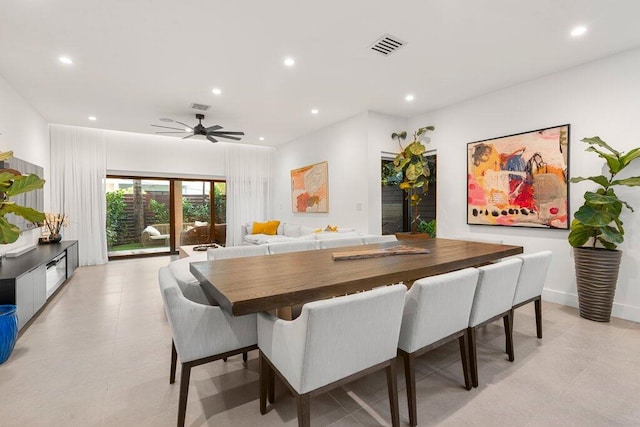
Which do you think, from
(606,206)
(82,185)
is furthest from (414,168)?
(82,185)

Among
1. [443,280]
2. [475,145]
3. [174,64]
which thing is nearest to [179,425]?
[443,280]

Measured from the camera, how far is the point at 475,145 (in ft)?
14.6

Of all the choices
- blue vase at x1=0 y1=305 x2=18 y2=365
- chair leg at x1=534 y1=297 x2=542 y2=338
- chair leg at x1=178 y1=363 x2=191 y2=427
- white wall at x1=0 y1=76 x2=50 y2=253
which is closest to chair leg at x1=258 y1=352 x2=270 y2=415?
chair leg at x1=178 y1=363 x2=191 y2=427

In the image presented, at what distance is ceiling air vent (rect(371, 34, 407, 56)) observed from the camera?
2.92m

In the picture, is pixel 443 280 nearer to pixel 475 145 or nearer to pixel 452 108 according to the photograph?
pixel 475 145

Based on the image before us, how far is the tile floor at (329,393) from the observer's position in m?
1.71

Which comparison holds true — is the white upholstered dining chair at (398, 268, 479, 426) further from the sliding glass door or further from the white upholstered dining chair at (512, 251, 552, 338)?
the sliding glass door

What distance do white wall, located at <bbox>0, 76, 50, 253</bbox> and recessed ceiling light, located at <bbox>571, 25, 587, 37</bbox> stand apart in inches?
243

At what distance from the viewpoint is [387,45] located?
9.96 feet

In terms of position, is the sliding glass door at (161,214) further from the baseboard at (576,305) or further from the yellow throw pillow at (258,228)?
the baseboard at (576,305)

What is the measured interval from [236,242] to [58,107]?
4.30m

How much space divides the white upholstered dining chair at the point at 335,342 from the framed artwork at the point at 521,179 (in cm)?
332

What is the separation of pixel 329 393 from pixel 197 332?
95 centimetres

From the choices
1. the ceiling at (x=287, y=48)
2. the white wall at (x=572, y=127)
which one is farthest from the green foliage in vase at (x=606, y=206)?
the ceiling at (x=287, y=48)
